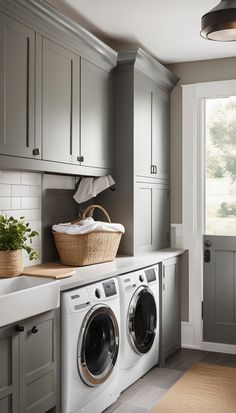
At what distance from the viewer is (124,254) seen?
4.22 metres

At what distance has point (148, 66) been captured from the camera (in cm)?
429

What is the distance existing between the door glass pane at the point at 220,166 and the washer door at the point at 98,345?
179 cm

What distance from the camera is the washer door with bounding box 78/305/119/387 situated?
2.99 m

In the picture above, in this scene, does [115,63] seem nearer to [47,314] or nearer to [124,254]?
[124,254]

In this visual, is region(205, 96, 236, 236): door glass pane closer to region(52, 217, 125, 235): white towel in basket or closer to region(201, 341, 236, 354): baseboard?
region(201, 341, 236, 354): baseboard

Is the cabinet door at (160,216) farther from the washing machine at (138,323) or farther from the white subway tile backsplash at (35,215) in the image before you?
the white subway tile backsplash at (35,215)

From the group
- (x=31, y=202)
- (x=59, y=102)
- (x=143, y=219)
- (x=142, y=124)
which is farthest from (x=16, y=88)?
(x=143, y=219)

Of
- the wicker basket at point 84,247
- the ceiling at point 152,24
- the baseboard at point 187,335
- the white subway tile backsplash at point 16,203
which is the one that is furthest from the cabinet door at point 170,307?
the ceiling at point 152,24

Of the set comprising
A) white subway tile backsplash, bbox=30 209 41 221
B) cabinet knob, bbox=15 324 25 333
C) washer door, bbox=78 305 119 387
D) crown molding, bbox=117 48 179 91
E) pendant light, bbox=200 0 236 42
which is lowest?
washer door, bbox=78 305 119 387

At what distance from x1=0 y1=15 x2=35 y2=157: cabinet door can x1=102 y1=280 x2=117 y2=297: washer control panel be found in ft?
3.11

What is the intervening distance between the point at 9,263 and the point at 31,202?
0.75 meters

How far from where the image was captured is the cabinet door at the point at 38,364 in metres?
2.52

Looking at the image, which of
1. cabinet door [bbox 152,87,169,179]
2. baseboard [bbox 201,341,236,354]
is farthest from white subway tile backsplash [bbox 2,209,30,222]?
baseboard [bbox 201,341,236,354]

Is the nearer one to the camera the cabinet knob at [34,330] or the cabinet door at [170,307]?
the cabinet knob at [34,330]
